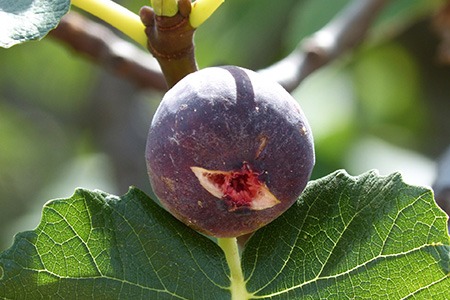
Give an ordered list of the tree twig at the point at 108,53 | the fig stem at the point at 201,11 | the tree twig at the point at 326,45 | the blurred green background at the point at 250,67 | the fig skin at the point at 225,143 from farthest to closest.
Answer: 1. the blurred green background at the point at 250,67
2. the tree twig at the point at 108,53
3. the tree twig at the point at 326,45
4. the fig stem at the point at 201,11
5. the fig skin at the point at 225,143

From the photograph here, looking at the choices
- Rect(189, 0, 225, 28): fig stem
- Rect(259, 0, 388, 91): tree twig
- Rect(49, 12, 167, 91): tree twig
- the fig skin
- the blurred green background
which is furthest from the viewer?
the blurred green background

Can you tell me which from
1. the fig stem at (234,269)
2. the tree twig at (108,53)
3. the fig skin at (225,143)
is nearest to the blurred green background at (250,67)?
the tree twig at (108,53)

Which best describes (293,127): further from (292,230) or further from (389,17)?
(389,17)

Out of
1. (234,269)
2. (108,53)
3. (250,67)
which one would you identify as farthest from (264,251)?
(250,67)

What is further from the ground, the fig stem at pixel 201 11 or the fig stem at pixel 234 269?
the fig stem at pixel 201 11

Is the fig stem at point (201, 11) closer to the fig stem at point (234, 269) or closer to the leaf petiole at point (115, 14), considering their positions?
the leaf petiole at point (115, 14)

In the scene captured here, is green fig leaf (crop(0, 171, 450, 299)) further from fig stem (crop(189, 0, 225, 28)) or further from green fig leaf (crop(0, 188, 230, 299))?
fig stem (crop(189, 0, 225, 28))

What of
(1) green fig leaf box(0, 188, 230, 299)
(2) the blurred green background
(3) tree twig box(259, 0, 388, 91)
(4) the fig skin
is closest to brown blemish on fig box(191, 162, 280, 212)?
(4) the fig skin
